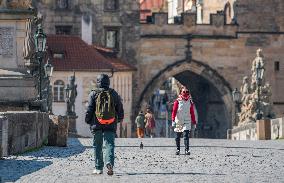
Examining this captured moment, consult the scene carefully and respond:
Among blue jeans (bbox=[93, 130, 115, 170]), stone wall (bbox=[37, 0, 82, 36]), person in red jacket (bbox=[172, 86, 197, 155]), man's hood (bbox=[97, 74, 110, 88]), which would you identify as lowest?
blue jeans (bbox=[93, 130, 115, 170])

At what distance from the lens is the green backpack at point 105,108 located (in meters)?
17.0

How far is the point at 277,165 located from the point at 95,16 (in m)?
50.1

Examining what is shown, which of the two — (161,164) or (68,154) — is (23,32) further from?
(161,164)

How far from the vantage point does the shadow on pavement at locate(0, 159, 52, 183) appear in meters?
15.5

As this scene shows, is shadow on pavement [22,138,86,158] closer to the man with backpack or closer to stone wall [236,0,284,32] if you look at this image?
the man with backpack

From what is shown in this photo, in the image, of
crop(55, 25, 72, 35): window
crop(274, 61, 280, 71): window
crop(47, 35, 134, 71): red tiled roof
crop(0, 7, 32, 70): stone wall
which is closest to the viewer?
crop(0, 7, 32, 70): stone wall

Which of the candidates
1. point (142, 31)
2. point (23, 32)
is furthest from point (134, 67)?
point (23, 32)

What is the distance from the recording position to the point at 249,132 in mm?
43938

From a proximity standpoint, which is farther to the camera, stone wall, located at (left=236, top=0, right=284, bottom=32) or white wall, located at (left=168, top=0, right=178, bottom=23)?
white wall, located at (left=168, top=0, right=178, bottom=23)

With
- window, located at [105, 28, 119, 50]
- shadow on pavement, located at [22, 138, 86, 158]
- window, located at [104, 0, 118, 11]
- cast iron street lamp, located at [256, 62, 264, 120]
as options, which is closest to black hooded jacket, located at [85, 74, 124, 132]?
shadow on pavement, located at [22, 138, 86, 158]

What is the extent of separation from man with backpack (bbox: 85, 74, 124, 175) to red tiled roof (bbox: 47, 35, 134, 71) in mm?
46065

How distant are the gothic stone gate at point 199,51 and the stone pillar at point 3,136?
49746 mm

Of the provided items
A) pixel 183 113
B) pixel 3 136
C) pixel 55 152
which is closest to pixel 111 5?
pixel 183 113

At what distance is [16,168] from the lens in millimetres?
17266
